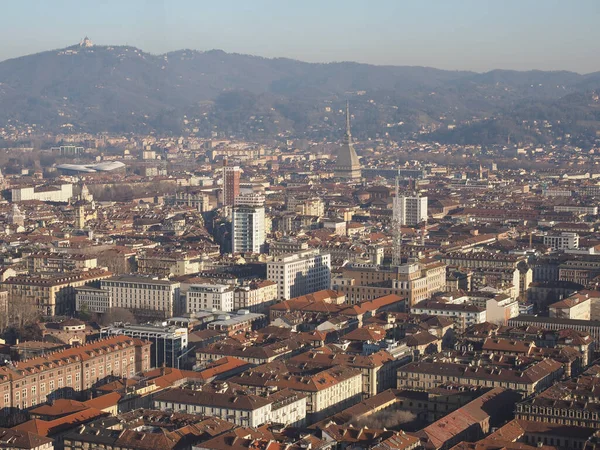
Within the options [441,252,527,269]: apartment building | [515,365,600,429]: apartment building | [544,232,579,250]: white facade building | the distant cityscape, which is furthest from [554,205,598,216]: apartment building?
[515,365,600,429]: apartment building

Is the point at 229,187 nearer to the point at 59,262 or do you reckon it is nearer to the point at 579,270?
the point at 59,262

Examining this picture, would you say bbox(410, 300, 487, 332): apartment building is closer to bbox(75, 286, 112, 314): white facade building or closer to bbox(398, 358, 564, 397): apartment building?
bbox(398, 358, 564, 397): apartment building

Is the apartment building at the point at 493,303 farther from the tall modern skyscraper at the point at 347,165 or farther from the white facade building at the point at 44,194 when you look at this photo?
the tall modern skyscraper at the point at 347,165

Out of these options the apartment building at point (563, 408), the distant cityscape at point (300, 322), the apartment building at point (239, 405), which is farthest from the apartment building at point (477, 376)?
the apartment building at point (239, 405)

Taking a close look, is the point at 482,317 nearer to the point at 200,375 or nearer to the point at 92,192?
the point at 200,375

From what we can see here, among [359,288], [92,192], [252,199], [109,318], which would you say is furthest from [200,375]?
[92,192]
